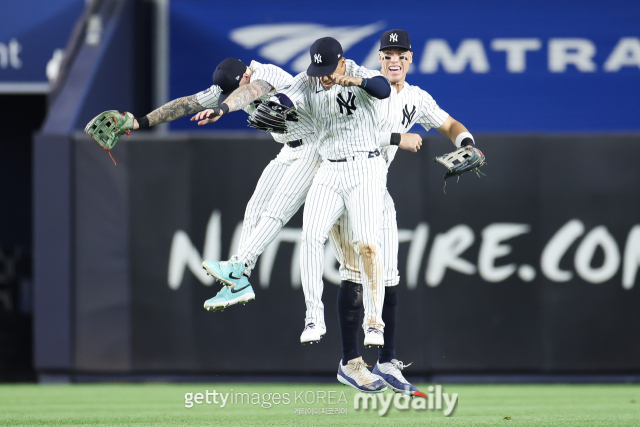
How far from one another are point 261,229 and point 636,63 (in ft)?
28.5

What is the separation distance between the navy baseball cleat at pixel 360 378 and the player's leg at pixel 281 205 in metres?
0.99

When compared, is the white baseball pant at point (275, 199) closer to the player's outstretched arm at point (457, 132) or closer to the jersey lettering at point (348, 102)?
→ the jersey lettering at point (348, 102)

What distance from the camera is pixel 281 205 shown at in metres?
6.30

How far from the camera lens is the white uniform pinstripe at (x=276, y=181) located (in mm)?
6215

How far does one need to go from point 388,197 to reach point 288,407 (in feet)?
6.85

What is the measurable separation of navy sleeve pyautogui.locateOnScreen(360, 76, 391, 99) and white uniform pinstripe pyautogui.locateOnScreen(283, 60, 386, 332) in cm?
27

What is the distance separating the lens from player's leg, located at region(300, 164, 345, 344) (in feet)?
19.9

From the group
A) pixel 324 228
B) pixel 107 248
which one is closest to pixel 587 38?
pixel 107 248

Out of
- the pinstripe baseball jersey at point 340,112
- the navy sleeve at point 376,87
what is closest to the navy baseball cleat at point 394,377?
the pinstripe baseball jersey at point 340,112

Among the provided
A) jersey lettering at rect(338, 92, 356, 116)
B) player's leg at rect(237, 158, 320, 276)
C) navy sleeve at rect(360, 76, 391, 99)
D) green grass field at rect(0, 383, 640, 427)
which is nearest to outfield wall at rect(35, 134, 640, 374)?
green grass field at rect(0, 383, 640, 427)

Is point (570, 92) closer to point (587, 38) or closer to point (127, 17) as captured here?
point (587, 38)

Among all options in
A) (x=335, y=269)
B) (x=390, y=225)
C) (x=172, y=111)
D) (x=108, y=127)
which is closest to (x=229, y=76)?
(x=172, y=111)

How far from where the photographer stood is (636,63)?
13.1m

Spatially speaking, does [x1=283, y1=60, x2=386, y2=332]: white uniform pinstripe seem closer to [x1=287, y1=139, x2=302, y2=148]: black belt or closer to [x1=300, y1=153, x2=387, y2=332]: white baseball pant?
[x1=300, y1=153, x2=387, y2=332]: white baseball pant
